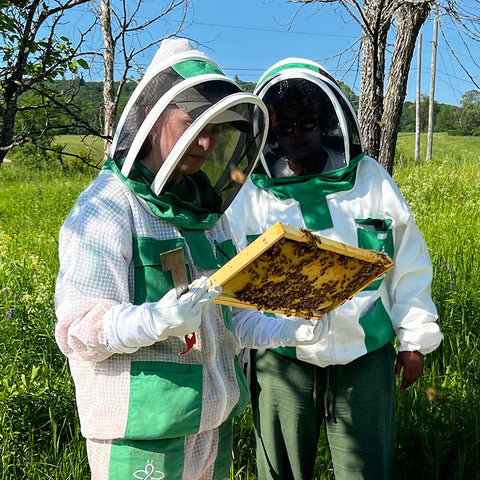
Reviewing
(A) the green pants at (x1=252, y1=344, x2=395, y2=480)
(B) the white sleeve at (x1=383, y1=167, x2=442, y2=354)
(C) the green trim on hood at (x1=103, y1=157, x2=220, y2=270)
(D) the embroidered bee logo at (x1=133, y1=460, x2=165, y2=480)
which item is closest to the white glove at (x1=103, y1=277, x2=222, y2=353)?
(C) the green trim on hood at (x1=103, y1=157, x2=220, y2=270)

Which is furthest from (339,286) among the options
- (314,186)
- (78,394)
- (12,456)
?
(12,456)

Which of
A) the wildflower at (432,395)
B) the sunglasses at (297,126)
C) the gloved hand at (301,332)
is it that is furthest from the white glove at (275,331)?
the wildflower at (432,395)

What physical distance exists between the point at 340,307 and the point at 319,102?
0.93m

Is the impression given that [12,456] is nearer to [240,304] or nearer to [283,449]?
[283,449]

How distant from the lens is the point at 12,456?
2717 millimetres

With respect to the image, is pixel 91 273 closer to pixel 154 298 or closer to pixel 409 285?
pixel 154 298

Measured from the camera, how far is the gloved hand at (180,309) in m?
1.31

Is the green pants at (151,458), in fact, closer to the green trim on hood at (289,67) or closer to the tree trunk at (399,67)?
the green trim on hood at (289,67)

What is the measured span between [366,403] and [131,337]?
1.27 meters

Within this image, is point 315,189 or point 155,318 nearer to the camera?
point 155,318

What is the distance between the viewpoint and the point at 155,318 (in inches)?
51.6

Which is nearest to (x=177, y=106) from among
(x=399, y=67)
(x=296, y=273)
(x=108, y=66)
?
(x=296, y=273)

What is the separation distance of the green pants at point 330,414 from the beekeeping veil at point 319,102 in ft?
2.97

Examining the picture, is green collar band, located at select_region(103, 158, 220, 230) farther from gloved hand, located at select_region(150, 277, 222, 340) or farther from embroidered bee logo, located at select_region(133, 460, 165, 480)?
embroidered bee logo, located at select_region(133, 460, 165, 480)
